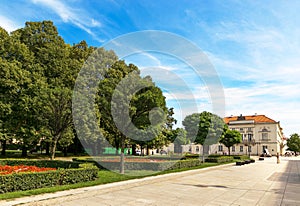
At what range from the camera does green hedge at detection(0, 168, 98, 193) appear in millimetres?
9406

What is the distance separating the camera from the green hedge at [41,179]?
941 centimetres

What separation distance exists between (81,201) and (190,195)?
426 cm

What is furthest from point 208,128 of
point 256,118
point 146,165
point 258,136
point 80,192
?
point 256,118

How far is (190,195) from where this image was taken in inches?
406

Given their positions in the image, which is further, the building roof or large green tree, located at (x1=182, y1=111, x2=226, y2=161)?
the building roof

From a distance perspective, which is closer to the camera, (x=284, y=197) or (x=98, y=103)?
(x=284, y=197)

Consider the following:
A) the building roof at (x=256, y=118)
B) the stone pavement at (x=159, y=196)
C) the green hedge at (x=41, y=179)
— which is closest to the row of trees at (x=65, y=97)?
the green hedge at (x=41, y=179)

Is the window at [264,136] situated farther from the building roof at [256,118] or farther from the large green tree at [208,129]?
the large green tree at [208,129]

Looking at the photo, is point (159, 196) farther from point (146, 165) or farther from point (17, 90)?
point (17, 90)

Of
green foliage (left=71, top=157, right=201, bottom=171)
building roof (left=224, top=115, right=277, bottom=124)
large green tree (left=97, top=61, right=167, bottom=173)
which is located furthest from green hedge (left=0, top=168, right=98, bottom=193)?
building roof (left=224, top=115, right=277, bottom=124)

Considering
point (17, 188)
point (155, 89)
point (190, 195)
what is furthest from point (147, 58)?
point (17, 188)

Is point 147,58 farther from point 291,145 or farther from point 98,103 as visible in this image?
point 291,145

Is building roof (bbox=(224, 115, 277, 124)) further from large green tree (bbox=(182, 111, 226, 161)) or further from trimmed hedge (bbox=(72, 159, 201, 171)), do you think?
trimmed hedge (bbox=(72, 159, 201, 171))

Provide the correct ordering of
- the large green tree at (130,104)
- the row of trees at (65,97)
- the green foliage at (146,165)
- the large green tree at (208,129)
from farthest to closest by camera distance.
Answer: the large green tree at (208,129)
the green foliage at (146,165)
the row of trees at (65,97)
the large green tree at (130,104)
